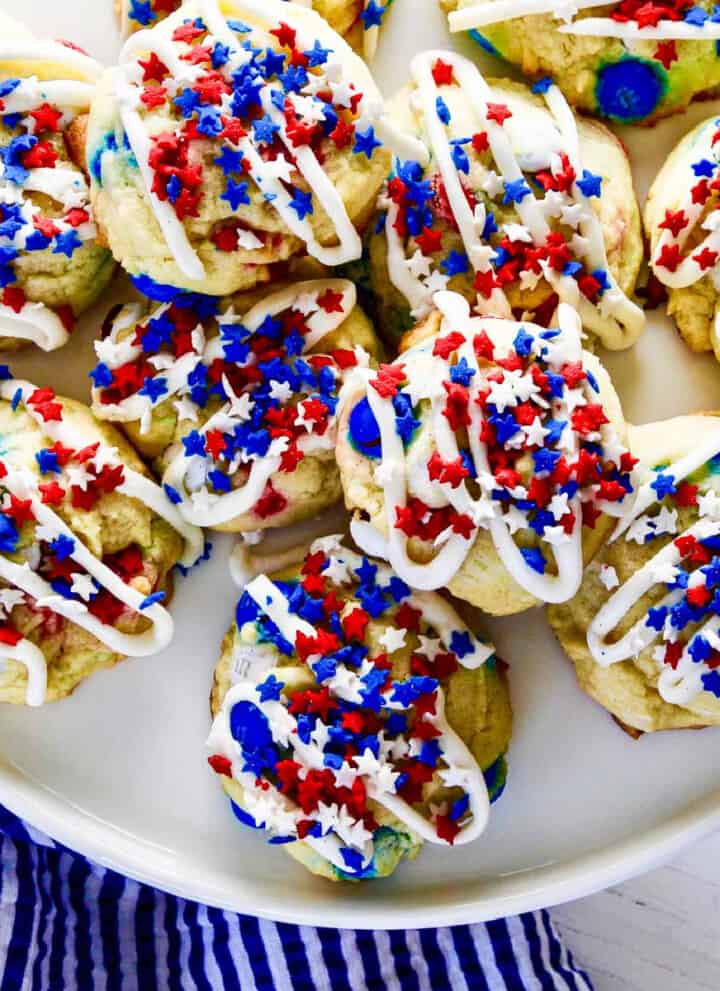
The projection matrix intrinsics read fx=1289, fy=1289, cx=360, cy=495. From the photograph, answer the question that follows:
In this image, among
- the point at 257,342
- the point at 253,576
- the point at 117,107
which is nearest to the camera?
the point at 117,107

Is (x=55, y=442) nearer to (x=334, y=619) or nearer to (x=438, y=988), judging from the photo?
(x=334, y=619)

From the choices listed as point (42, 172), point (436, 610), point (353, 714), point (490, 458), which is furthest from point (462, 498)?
point (42, 172)

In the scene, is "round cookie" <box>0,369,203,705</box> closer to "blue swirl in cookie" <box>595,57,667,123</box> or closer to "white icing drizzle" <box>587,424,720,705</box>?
"white icing drizzle" <box>587,424,720,705</box>

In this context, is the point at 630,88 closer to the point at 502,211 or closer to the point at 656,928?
the point at 502,211

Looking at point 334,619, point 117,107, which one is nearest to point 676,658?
point 334,619

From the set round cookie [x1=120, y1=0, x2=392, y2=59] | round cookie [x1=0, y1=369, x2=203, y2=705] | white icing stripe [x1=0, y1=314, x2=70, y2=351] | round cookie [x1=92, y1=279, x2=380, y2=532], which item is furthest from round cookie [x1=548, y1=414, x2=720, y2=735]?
white icing stripe [x1=0, y1=314, x2=70, y2=351]

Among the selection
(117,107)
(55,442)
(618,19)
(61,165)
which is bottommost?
(55,442)
